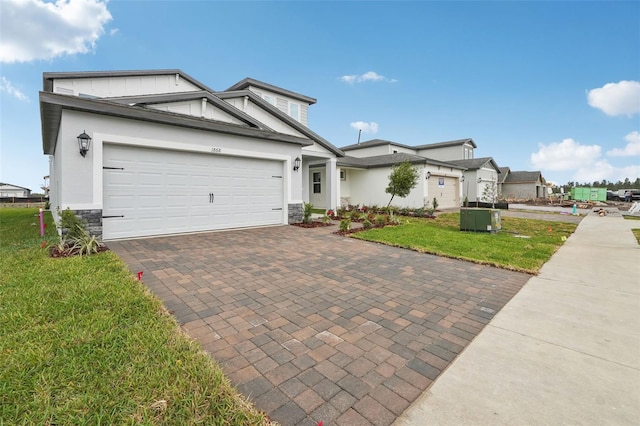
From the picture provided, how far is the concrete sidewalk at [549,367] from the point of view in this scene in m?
1.92

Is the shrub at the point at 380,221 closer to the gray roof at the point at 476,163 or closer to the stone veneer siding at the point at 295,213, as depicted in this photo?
the stone veneer siding at the point at 295,213

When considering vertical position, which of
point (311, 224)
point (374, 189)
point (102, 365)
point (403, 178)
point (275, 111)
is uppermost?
point (275, 111)

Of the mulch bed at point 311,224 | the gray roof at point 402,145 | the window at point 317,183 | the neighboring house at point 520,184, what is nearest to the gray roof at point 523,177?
the neighboring house at point 520,184

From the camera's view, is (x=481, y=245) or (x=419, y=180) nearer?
(x=481, y=245)

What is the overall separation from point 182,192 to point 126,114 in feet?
7.78

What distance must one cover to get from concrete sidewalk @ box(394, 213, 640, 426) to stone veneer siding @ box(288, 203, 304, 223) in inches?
306

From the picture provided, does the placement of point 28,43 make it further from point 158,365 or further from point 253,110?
point 158,365

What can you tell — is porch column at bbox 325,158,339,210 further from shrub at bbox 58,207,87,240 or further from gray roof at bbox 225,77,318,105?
shrub at bbox 58,207,87,240

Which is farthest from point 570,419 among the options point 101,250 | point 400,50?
point 400,50

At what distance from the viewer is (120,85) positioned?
14.9 m

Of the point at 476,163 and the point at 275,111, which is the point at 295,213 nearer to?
the point at 275,111

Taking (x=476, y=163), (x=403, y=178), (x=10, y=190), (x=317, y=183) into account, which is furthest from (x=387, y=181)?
(x=10, y=190)

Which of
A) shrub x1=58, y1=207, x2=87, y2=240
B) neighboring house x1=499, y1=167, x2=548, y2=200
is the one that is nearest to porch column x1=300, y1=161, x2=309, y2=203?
shrub x1=58, y1=207, x2=87, y2=240

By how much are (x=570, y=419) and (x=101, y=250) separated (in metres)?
7.62
